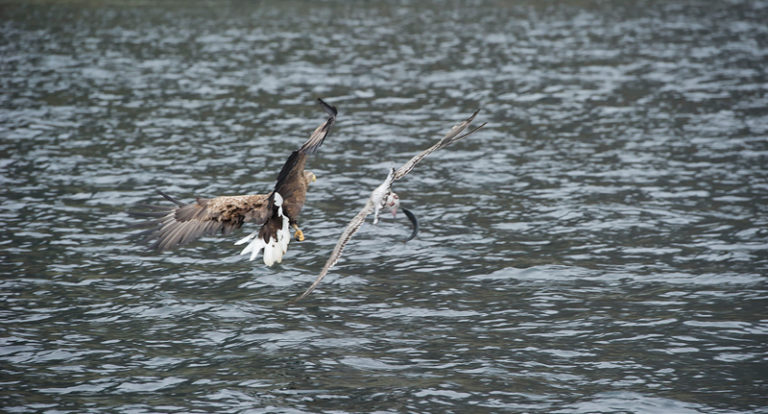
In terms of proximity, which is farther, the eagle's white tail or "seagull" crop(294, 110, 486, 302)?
the eagle's white tail

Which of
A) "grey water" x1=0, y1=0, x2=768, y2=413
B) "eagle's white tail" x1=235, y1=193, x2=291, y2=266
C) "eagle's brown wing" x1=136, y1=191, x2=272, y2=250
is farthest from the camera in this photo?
"eagle's white tail" x1=235, y1=193, x2=291, y2=266

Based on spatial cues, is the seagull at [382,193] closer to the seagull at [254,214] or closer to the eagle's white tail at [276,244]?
the eagle's white tail at [276,244]

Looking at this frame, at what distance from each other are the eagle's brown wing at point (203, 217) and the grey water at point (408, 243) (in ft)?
1.47

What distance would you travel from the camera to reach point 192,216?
10.7 meters

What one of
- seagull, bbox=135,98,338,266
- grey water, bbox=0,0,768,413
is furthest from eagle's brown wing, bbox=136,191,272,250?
grey water, bbox=0,0,768,413

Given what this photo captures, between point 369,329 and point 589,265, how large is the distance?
12.9 feet

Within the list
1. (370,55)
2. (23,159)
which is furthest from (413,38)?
→ (23,159)

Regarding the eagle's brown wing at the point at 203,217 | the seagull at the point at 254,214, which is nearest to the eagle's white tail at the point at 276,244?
the seagull at the point at 254,214

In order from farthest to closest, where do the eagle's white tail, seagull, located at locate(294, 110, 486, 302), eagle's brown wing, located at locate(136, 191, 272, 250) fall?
the eagle's white tail
eagle's brown wing, located at locate(136, 191, 272, 250)
seagull, located at locate(294, 110, 486, 302)

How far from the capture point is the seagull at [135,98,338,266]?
10.5m

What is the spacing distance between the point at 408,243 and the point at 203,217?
14.6ft

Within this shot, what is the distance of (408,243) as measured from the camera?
14281 millimetres

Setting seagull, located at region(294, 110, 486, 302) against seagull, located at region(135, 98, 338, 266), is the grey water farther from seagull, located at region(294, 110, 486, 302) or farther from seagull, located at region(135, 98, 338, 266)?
seagull, located at region(294, 110, 486, 302)

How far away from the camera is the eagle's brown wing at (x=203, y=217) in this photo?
1048 centimetres
